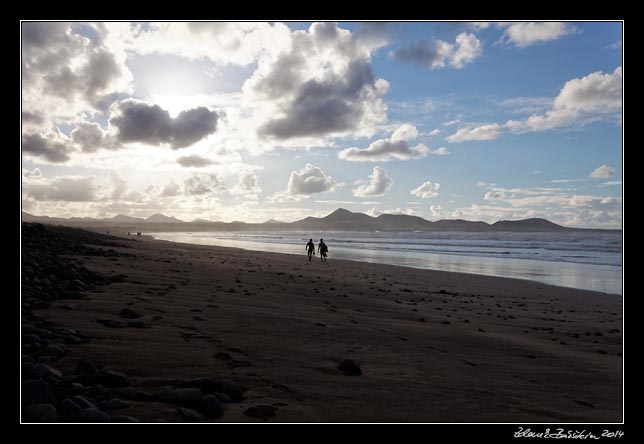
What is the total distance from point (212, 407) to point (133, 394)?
0.73 metres

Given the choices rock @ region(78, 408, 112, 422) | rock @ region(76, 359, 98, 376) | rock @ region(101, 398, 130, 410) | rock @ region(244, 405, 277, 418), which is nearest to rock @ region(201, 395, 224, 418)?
rock @ region(244, 405, 277, 418)

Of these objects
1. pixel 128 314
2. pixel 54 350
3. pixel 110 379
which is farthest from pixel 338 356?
pixel 128 314

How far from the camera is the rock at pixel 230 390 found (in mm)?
3521

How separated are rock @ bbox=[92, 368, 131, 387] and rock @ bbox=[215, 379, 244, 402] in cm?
81

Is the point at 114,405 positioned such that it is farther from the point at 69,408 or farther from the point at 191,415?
the point at 191,415

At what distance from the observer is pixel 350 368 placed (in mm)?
4582

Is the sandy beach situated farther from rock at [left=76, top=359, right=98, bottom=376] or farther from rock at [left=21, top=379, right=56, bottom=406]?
rock at [left=21, top=379, right=56, bottom=406]

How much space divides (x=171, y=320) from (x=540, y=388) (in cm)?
523

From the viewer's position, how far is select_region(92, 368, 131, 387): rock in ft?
11.6

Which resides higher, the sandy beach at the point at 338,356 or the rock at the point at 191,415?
the rock at the point at 191,415

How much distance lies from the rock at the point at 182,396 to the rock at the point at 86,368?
76cm

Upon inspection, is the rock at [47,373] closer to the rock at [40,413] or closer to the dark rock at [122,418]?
the rock at [40,413]

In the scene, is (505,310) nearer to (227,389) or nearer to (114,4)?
(227,389)

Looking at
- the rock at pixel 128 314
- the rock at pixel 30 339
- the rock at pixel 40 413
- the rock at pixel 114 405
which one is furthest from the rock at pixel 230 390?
the rock at pixel 128 314
